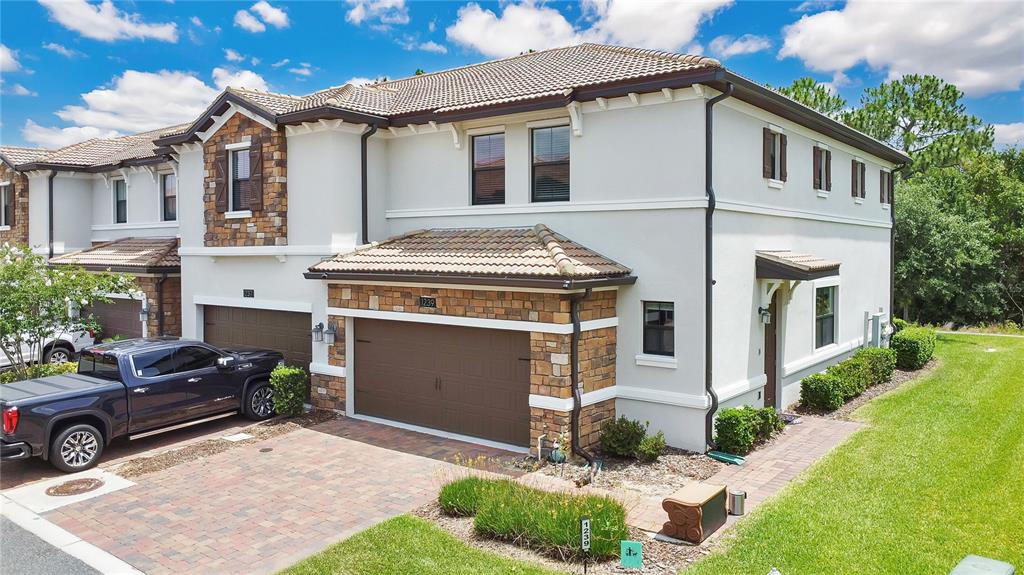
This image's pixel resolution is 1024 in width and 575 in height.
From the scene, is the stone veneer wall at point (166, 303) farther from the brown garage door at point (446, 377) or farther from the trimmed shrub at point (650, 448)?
the trimmed shrub at point (650, 448)

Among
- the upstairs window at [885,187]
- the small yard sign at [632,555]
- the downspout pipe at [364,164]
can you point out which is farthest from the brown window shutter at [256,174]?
the upstairs window at [885,187]

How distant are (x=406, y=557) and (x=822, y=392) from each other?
989 cm

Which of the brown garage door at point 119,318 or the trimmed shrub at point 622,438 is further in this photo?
the brown garage door at point 119,318

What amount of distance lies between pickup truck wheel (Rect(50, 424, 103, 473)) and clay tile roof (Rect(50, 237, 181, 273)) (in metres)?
7.76

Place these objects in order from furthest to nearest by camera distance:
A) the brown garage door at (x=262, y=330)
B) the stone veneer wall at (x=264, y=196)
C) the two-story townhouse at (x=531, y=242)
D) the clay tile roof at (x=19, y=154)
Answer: the clay tile roof at (x=19, y=154), the brown garage door at (x=262, y=330), the stone veneer wall at (x=264, y=196), the two-story townhouse at (x=531, y=242)

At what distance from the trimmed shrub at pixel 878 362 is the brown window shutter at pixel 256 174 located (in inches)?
552

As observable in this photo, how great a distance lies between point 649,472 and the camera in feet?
33.9

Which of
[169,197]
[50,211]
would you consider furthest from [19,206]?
[169,197]

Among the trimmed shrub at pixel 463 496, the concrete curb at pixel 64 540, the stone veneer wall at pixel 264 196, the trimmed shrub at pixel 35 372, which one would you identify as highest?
the stone veneer wall at pixel 264 196

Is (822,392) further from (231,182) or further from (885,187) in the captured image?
(231,182)

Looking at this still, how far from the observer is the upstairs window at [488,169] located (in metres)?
13.3

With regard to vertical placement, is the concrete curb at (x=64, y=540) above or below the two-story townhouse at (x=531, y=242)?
below

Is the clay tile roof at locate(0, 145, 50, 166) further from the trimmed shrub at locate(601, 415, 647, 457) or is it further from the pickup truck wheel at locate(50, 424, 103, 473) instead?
the trimmed shrub at locate(601, 415, 647, 457)

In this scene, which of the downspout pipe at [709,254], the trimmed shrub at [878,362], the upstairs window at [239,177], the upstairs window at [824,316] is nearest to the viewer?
the downspout pipe at [709,254]
